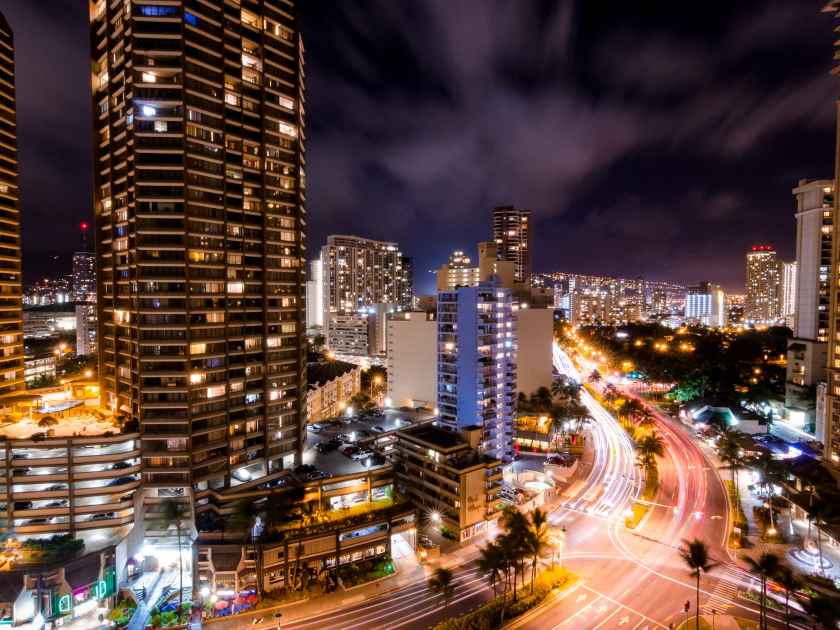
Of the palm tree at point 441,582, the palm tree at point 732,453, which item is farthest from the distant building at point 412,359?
the palm tree at point 441,582

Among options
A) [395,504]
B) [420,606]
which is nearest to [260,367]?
[395,504]

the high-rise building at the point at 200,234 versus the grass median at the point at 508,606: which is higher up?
the high-rise building at the point at 200,234

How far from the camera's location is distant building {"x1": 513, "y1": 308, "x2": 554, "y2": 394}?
101 meters

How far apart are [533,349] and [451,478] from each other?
54210 mm

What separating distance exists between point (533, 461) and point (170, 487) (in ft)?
181

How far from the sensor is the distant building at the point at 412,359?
100 metres

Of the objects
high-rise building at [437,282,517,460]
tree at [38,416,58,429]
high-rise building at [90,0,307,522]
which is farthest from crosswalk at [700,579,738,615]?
tree at [38,416,58,429]

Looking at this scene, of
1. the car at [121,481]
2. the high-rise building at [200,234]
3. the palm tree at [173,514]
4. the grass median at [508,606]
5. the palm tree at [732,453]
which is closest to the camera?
the grass median at [508,606]

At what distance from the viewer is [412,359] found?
102875 millimetres

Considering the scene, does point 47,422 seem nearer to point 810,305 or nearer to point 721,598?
point 721,598

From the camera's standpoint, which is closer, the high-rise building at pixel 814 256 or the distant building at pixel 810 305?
the distant building at pixel 810 305

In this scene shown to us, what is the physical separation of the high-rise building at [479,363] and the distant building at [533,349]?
74.1 ft

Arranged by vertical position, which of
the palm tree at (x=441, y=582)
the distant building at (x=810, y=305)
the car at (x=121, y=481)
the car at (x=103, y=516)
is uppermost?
the distant building at (x=810, y=305)

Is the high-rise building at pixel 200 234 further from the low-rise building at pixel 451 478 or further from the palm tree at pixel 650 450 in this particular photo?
the palm tree at pixel 650 450
